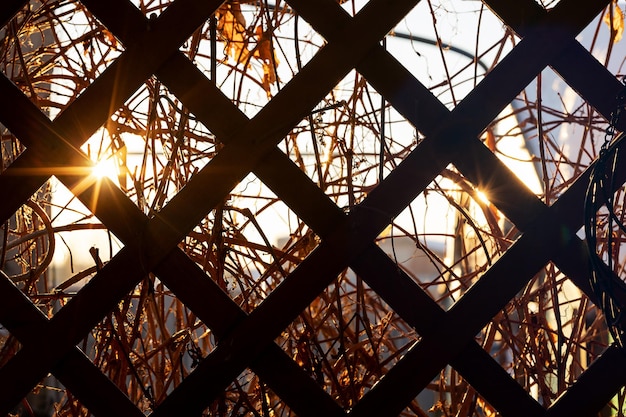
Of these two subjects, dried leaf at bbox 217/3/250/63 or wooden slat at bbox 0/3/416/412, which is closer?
wooden slat at bbox 0/3/416/412

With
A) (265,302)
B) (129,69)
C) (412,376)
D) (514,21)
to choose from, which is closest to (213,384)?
(265,302)

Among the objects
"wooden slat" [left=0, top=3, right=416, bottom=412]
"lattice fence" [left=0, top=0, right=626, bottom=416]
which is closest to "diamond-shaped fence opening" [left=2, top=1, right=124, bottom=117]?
"lattice fence" [left=0, top=0, right=626, bottom=416]

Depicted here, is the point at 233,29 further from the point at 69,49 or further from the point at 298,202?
the point at 298,202

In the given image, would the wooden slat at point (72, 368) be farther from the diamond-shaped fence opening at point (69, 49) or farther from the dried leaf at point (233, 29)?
the dried leaf at point (233, 29)

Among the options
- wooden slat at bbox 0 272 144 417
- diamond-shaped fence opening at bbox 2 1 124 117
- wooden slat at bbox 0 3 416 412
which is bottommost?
wooden slat at bbox 0 272 144 417

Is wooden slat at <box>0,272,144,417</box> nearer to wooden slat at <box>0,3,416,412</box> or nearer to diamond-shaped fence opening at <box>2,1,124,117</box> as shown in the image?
wooden slat at <box>0,3,416,412</box>

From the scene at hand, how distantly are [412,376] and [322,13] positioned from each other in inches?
19.9

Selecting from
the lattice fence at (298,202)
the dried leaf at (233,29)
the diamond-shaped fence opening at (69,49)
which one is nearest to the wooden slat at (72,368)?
the lattice fence at (298,202)

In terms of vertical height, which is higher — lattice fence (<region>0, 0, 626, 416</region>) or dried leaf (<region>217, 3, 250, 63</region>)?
dried leaf (<region>217, 3, 250, 63</region>)

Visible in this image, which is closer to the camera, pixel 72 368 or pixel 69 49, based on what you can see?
pixel 72 368

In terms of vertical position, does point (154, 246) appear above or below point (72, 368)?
above

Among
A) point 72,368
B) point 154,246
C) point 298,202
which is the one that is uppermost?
point 298,202

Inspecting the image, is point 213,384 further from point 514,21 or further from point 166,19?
point 514,21

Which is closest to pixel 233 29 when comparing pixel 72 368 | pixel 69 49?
pixel 69 49
